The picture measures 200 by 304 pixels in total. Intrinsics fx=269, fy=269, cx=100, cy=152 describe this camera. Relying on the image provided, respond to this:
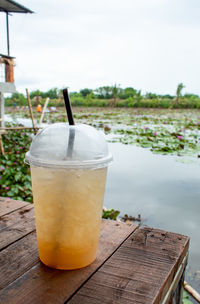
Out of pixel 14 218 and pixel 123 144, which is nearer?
pixel 14 218

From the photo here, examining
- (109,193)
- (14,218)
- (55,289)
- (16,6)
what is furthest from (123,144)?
(55,289)

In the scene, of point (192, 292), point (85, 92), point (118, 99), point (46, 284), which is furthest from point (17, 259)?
point (85, 92)

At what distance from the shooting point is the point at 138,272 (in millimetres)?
535

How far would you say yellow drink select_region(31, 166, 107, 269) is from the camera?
0.49 meters

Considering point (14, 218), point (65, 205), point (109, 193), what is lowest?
point (109, 193)

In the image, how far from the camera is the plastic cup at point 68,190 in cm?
49

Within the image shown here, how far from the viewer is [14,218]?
758 mm

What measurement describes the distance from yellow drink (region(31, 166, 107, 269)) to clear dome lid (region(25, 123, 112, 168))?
2 cm

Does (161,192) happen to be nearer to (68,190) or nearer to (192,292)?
(192,292)

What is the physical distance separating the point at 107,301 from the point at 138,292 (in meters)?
0.06

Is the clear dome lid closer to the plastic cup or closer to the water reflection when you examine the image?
the plastic cup

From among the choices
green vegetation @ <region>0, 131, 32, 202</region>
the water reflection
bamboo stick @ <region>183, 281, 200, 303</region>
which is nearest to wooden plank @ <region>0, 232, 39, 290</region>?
bamboo stick @ <region>183, 281, 200, 303</region>

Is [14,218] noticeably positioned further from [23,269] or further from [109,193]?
[109,193]

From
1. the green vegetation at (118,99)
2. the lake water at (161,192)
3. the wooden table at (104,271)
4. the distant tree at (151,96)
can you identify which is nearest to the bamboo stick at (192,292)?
the lake water at (161,192)
